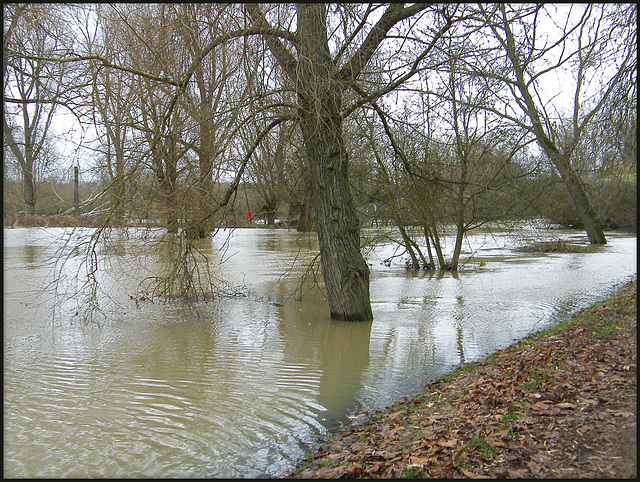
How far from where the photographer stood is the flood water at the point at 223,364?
15.3 ft

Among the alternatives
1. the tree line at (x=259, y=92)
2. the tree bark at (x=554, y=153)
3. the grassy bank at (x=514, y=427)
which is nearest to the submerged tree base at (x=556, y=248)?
the tree bark at (x=554, y=153)

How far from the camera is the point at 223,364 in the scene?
7238 millimetres

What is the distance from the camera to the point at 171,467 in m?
4.32

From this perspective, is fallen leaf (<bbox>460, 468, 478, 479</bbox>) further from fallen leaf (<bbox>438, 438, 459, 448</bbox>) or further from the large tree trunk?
the large tree trunk

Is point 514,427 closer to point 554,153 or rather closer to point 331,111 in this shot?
point 331,111

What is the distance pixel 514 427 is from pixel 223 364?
4.34m

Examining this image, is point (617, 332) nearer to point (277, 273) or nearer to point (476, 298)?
point (476, 298)

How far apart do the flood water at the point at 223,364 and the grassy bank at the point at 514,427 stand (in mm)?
598

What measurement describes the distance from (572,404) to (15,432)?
486cm

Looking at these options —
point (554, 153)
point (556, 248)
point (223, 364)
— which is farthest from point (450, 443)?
point (556, 248)

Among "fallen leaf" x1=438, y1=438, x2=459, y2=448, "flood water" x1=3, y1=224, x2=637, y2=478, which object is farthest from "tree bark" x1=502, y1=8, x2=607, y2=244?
"fallen leaf" x1=438, y1=438, x2=459, y2=448

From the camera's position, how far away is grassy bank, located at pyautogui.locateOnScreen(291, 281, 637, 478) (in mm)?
3328

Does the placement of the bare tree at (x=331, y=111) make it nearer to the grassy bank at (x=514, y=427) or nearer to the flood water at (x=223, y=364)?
the flood water at (x=223, y=364)

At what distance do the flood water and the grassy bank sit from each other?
0.60 m
